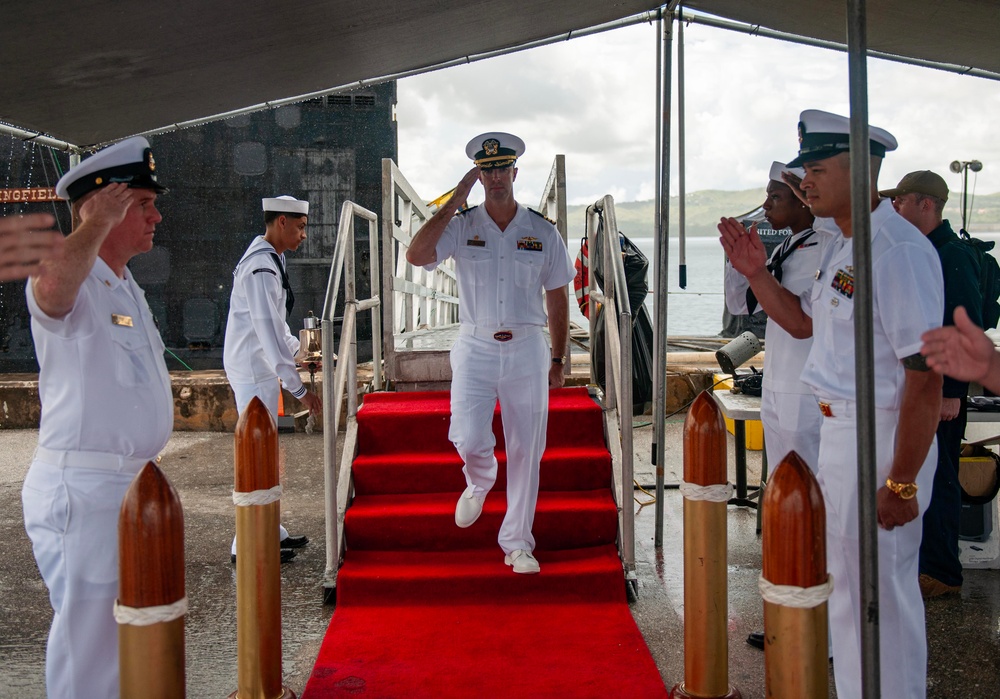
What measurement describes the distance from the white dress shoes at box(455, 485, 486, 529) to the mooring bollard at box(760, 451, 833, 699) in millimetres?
2580

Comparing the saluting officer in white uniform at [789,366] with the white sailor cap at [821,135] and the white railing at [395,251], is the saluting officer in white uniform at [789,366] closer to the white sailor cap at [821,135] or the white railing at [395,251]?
the white sailor cap at [821,135]

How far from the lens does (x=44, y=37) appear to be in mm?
2850

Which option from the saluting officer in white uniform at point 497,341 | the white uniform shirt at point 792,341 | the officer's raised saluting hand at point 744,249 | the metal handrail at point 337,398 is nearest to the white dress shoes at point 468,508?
the saluting officer in white uniform at point 497,341

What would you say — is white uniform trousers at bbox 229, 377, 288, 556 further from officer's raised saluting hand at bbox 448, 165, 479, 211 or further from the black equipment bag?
the black equipment bag

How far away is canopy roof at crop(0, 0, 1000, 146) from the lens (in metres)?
3.00

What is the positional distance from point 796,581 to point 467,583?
2.63m

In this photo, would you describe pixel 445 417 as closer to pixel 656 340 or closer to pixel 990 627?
pixel 656 340

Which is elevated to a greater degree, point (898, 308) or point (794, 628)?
point (898, 308)

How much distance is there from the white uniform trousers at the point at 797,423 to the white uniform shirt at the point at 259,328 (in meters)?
2.28

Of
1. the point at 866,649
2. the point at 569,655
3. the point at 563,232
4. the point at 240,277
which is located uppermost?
the point at 563,232

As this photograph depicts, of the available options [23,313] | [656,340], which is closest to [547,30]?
[656,340]

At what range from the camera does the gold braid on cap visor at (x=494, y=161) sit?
13.5 feet

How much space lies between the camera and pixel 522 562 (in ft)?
13.3

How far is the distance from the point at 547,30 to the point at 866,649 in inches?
147
